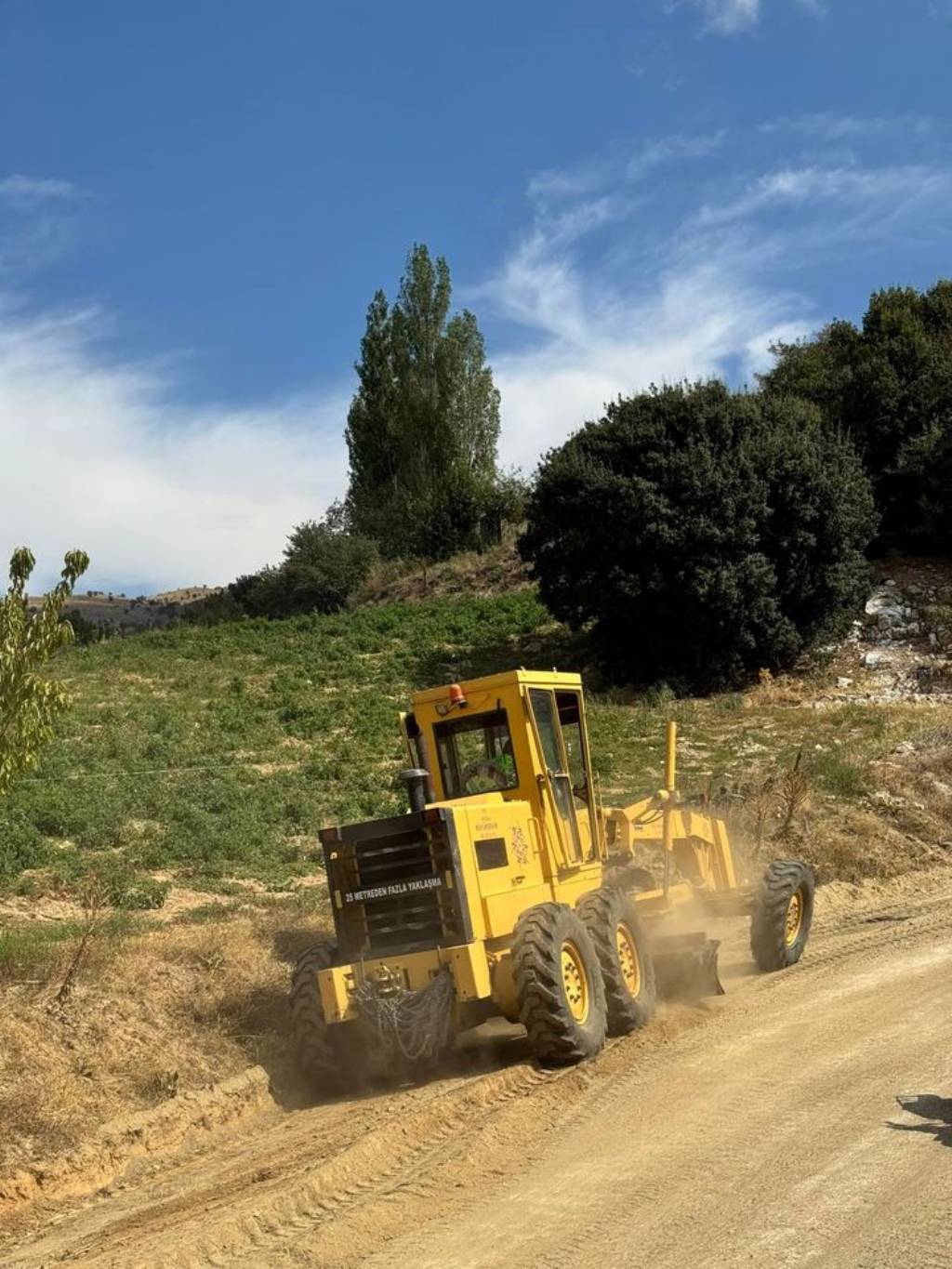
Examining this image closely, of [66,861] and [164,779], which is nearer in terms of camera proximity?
[66,861]

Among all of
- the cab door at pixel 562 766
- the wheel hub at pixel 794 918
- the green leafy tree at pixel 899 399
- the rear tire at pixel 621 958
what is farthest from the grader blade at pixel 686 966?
the green leafy tree at pixel 899 399

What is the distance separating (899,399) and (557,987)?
37804 mm

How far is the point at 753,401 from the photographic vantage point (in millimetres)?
36844

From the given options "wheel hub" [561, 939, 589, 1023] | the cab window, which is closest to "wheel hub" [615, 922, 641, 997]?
"wheel hub" [561, 939, 589, 1023]

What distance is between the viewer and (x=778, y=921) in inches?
A: 510

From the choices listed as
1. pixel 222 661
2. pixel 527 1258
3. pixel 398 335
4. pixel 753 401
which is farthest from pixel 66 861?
pixel 398 335

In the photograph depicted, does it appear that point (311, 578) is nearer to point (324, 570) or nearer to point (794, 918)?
point (324, 570)

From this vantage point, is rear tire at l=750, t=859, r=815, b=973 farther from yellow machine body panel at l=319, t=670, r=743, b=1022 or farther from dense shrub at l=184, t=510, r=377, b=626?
dense shrub at l=184, t=510, r=377, b=626

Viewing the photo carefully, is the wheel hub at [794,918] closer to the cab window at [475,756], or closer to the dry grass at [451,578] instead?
the cab window at [475,756]

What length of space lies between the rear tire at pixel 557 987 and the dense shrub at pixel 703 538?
2312cm

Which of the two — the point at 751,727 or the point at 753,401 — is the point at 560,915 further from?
the point at 753,401

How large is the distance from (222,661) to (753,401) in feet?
54.5

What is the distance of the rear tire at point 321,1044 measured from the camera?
10.3 m

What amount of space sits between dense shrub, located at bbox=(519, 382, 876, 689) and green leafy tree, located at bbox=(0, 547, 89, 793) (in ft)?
82.2
